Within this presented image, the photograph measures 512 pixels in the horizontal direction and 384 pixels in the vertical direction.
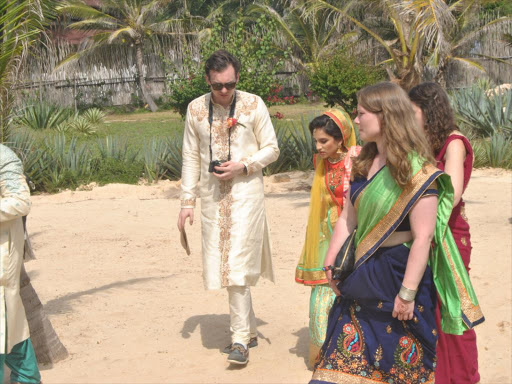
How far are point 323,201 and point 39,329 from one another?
1939mm

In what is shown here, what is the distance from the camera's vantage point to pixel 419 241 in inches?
118

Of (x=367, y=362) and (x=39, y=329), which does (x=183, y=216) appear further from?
(x=367, y=362)

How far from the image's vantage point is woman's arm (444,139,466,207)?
3619 mm

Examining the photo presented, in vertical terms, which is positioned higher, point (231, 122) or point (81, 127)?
point (231, 122)

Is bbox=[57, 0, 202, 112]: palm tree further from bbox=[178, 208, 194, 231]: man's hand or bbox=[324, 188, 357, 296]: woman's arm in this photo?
bbox=[324, 188, 357, 296]: woman's arm

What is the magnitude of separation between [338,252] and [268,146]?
165 cm

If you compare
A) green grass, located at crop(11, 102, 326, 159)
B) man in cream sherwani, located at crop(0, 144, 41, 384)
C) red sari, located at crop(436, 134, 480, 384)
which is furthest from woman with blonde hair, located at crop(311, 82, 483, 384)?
green grass, located at crop(11, 102, 326, 159)

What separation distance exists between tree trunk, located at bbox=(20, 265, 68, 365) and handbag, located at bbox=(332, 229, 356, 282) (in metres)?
2.19

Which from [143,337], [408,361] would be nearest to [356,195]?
[408,361]

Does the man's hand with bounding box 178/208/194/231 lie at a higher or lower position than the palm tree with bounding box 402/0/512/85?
lower

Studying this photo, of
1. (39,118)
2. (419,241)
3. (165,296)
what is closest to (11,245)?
(419,241)

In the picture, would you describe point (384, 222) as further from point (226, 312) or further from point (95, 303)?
point (95, 303)

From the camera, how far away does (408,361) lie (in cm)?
307

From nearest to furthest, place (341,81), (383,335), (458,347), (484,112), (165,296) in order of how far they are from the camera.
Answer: (383,335) → (458,347) → (165,296) → (484,112) → (341,81)
